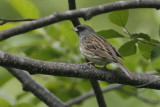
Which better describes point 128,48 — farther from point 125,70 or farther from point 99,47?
point 99,47

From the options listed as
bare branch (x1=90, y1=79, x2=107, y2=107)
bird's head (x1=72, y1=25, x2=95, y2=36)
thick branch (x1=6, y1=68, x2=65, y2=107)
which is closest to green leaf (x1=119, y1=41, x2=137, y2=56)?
bare branch (x1=90, y1=79, x2=107, y2=107)

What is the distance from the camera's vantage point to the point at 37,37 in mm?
3186

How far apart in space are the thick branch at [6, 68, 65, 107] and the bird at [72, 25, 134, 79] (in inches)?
17.3

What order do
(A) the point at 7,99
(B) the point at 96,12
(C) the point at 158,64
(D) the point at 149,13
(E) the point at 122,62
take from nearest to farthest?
(C) the point at 158,64 < (B) the point at 96,12 < (E) the point at 122,62 < (A) the point at 7,99 < (D) the point at 149,13

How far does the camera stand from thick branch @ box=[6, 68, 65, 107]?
124 inches

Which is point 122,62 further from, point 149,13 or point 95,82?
point 149,13

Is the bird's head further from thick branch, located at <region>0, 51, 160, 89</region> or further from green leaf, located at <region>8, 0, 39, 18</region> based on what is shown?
thick branch, located at <region>0, 51, 160, 89</region>

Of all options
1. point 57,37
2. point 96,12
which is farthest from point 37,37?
point 96,12

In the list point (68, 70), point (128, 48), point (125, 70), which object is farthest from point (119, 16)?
point (68, 70)

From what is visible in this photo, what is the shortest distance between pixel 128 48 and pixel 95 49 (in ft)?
2.28

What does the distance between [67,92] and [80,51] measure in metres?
0.50

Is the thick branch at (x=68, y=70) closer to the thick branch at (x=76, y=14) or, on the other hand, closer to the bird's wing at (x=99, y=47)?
the thick branch at (x=76, y=14)

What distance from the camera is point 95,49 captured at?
3203 millimetres

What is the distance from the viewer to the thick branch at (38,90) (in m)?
3.15
